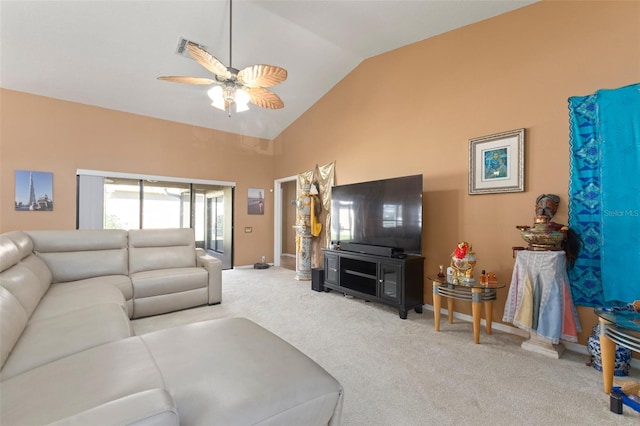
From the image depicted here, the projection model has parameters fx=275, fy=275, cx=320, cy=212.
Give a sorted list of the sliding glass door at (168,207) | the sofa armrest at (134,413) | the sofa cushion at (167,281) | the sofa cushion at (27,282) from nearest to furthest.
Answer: the sofa armrest at (134,413)
the sofa cushion at (27,282)
the sofa cushion at (167,281)
the sliding glass door at (168,207)

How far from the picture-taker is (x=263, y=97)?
124 inches

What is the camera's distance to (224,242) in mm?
6117

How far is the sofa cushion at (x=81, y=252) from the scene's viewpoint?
297 centimetres

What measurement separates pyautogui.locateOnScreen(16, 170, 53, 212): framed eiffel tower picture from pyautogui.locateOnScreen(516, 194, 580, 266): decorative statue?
20.6 feet

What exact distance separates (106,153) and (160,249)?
238cm

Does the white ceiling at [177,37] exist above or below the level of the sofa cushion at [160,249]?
above

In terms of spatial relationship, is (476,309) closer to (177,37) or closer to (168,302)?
(168,302)

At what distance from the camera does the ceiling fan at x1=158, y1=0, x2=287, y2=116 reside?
2.50 m

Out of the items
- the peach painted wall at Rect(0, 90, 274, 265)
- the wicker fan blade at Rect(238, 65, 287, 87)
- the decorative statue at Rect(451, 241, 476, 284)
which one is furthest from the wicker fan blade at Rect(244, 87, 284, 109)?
the peach painted wall at Rect(0, 90, 274, 265)

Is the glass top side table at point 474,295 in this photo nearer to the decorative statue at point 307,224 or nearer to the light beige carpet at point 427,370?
the light beige carpet at point 427,370

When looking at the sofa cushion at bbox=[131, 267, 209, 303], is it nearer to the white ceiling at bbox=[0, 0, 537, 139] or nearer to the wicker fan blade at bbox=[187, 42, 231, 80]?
the wicker fan blade at bbox=[187, 42, 231, 80]

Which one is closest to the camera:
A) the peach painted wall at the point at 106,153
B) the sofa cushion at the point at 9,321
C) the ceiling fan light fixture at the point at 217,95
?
the sofa cushion at the point at 9,321

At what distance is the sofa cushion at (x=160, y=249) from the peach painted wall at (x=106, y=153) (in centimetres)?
186

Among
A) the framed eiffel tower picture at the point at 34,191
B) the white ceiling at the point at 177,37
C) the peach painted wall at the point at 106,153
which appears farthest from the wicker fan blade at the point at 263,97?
the framed eiffel tower picture at the point at 34,191
